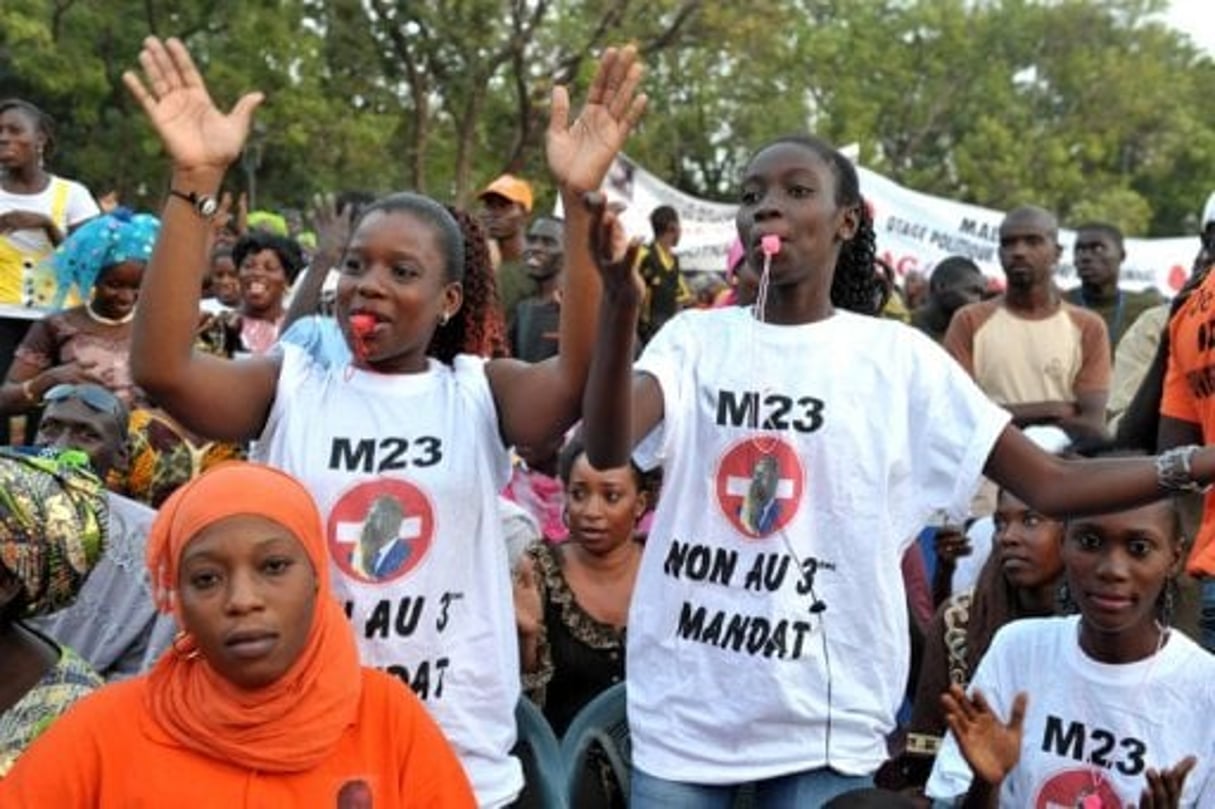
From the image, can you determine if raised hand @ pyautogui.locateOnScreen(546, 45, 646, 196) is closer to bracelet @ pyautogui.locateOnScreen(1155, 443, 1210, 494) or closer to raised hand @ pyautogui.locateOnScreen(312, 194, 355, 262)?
bracelet @ pyautogui.locateOnScreen(1155, 443, 1210, 494)

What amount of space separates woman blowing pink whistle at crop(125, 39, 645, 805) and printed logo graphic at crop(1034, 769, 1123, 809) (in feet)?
3.82

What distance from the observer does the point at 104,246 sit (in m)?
6.52

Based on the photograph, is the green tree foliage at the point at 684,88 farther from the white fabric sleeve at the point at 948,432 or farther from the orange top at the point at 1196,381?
the white fabric sleeve at the point at 948,432

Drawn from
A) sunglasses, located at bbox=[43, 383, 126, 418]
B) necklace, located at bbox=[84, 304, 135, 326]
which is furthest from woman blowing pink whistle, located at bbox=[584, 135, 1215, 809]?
necklace, located at bbox=[84, 304, 135, 326]

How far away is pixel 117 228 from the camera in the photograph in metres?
6.49

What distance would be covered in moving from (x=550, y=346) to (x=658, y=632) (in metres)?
4.93

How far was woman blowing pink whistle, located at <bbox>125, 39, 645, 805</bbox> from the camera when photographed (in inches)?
121

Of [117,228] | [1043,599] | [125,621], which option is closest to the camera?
[125,621]

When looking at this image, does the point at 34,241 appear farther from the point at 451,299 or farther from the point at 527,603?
the point at 451,299

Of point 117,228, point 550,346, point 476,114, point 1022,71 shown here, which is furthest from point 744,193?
point 1022,71

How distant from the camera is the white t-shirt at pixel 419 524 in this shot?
3238 mm

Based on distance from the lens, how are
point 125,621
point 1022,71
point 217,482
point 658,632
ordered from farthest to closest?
point 1022,71 < point 125,621 < point 658,632 < point 217,482

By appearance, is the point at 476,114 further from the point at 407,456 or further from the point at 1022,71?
the point at 1022,71

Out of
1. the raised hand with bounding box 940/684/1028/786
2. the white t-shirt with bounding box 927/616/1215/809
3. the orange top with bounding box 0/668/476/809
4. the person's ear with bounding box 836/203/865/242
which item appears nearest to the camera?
the orange top with bounding box 0/668/476/809
